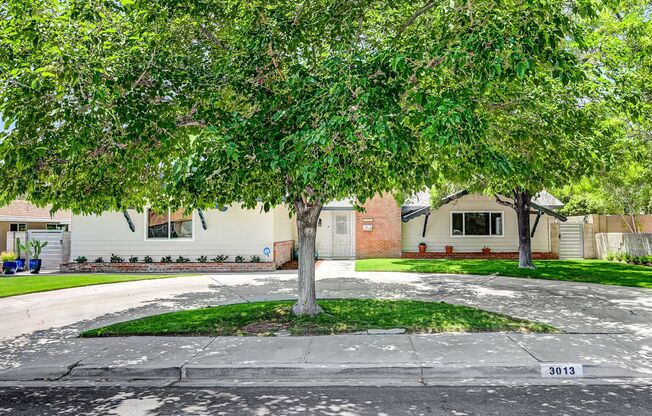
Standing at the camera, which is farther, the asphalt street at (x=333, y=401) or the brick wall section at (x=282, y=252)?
the brick wall section at (x=282, y=252)

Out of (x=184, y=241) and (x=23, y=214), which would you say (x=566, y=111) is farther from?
(x=23, y=214)

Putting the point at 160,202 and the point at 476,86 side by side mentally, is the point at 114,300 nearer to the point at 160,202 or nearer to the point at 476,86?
the point at 160,202

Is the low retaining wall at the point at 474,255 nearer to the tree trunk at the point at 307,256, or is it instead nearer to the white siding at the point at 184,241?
the white siding at the point at 184,241

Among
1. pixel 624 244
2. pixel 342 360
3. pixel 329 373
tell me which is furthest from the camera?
pixel 624 244

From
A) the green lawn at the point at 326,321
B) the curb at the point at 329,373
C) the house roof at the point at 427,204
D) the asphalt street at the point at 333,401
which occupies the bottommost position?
the asphalt street at the point at 333,401

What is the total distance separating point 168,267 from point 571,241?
20176 millimetres

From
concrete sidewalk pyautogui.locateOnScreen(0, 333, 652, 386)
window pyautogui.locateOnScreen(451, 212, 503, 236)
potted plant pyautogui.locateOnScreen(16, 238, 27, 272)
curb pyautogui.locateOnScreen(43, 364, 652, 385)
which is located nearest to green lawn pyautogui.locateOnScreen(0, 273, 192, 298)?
potted plant pyautogui.locateOnScreen(16, 238, 27, 272)

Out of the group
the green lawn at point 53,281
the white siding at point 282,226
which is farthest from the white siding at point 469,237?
the green lawn at point 53,281

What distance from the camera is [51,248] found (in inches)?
776

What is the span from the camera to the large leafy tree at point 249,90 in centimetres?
584

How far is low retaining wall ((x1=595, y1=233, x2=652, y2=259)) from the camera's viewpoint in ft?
65.9

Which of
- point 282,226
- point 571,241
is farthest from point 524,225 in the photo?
point 282,226

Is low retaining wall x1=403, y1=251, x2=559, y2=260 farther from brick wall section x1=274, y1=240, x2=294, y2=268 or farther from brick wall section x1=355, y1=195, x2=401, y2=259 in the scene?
brick wall section x1=274, y1=240, x2=294, y2=268

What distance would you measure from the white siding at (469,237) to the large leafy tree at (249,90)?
54.5 feet
